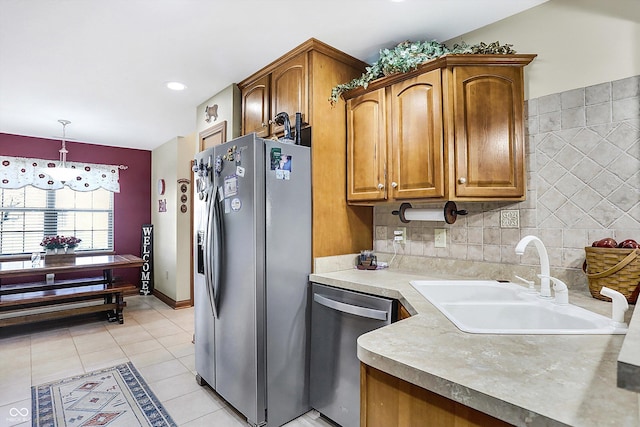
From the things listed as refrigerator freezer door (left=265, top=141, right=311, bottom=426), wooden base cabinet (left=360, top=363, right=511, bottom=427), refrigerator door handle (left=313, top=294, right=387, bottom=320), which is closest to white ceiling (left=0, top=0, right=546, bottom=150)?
refrigerator freezer door (left=265, top=141, right=311, bottom=426)

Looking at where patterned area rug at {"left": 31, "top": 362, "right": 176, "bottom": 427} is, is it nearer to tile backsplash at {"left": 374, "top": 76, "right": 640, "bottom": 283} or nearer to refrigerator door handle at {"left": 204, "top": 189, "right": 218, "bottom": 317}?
refrigerator door handle at {"left": 204, "top": 189, "right": 218, "bottom": 317}

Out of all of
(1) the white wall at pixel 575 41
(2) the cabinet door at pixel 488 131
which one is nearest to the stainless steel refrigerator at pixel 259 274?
(2) the cabinet door at pixel 488 131

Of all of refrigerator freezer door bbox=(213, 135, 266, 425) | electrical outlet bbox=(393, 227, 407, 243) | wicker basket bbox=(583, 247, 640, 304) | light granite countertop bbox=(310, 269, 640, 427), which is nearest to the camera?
light granite countertop bbox=(310, 269, 640, 427)

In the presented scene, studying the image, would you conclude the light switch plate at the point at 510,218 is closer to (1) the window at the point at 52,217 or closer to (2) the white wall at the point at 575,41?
(2) the white wall at the point at 575,41

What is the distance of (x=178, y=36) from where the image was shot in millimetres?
2291

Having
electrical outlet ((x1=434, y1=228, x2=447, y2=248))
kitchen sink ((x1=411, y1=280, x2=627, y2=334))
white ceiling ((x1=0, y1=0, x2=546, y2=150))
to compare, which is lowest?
kitchen sink ((x1=411, y1=280, x2=627, y2=334))

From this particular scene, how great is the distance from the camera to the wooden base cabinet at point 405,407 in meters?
0.81

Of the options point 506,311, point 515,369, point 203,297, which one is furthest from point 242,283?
point 515,369

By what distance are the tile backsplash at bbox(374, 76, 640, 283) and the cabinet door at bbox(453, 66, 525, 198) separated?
0.11 m

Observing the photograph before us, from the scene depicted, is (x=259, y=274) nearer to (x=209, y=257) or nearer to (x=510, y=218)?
(x=209, y=257)

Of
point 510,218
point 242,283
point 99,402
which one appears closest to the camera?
point 510,218

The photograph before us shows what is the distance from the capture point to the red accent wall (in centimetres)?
539

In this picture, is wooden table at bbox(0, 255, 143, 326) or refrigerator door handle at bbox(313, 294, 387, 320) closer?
refrigerator door handle at bbox(313, 294, 387, 320)

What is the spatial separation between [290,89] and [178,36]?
0.82 metres
